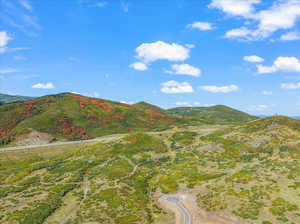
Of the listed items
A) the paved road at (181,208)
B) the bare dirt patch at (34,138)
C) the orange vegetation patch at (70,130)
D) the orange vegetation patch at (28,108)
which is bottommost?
the paved road at (181,208)

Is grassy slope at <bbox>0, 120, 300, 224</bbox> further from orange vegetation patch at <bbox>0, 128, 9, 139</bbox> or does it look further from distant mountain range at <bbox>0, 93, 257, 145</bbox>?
distant mountain range at <bbox>0, 93, 257, 145</bbox>

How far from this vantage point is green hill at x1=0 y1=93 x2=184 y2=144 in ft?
449

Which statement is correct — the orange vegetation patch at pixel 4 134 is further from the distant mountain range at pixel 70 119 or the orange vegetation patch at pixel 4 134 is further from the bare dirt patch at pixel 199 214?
the bare dirt patch at pixel 199 214

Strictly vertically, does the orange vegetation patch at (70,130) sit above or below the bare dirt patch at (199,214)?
above

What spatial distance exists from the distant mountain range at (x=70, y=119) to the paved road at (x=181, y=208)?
98.4m

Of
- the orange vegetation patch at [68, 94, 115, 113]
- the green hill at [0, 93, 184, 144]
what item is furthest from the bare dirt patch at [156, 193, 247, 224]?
the orange vegetation patch at [68, 94, 115, 113]

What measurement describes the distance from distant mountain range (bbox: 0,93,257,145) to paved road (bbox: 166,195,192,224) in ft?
323

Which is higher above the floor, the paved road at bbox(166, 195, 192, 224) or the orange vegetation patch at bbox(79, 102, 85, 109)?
the orange vegetation patch at bbox(79, 102, 85, 109)

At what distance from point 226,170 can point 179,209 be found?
23401mm

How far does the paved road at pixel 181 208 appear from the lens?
4195 centimetres

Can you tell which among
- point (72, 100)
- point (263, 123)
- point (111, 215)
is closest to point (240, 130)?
point (263, 123)

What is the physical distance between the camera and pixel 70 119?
154125 mm

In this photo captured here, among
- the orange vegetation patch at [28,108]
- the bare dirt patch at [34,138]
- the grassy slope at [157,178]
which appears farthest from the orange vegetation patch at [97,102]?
the grassy slope at [157,178]

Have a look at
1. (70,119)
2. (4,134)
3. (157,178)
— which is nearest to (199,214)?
(157,178)
